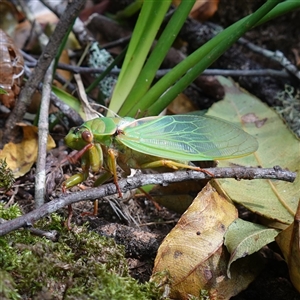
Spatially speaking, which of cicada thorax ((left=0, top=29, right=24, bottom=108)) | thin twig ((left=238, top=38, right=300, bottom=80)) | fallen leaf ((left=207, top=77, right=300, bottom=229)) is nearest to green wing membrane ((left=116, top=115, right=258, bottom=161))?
fallen leaf ((left=207, top=77, right=300, bottom=229))

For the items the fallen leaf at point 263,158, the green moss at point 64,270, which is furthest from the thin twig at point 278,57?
the green moss at point 64,270

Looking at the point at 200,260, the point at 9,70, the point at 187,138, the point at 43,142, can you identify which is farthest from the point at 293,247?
the point at 9,70

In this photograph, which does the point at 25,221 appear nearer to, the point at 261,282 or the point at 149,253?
the point at 149,253

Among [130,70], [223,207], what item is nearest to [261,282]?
[223,207]

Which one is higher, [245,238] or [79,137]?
[245,238]

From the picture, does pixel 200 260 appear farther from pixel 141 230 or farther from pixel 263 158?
pixel 263 158
